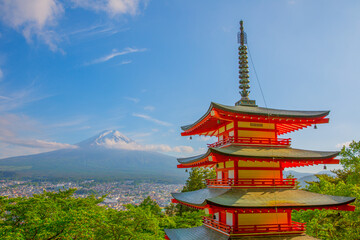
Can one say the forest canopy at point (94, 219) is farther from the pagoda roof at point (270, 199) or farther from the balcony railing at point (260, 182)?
the balcony railing at point (260, 182)

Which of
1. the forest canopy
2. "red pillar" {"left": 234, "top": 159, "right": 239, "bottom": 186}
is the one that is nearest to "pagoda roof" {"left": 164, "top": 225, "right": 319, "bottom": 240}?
the forest canopy

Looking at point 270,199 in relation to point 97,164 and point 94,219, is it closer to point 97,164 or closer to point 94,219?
point 94,219

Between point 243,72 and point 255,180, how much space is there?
6.60 meters

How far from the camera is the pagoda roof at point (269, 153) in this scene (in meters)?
10.9

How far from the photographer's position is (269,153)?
11.8 m

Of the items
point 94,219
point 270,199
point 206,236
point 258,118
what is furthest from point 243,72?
point 94,219

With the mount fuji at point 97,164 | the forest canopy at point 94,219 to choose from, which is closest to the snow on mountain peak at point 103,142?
the mount fuji at point 97,164

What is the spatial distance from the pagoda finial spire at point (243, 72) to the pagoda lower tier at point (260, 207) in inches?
209

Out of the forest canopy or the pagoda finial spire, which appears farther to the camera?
the pagoda finial spire

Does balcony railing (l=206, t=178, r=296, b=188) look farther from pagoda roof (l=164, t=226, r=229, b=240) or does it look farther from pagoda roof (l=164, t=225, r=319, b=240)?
pagoda roof (l=164, t=226, r=229, b=240)

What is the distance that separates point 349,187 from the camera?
1739 centimetres

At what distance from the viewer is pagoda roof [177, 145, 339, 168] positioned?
35.8ft

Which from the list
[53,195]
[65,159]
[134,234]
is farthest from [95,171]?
[134,234]

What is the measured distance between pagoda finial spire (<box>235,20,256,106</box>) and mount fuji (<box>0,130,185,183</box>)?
10251cm
